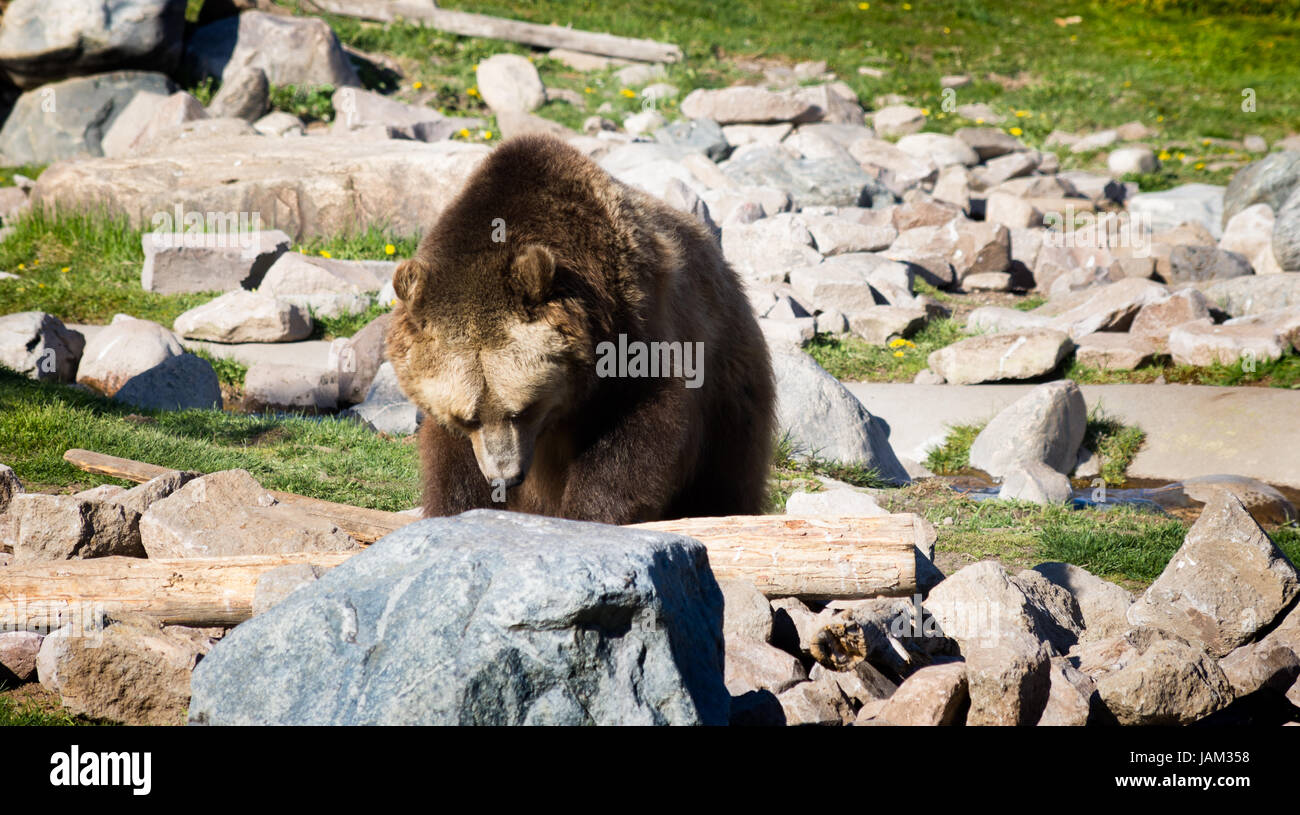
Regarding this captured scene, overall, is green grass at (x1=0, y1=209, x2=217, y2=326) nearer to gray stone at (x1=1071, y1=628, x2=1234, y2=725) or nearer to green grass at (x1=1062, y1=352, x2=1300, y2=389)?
green grass at (x1=1062, y1=352, x2=1300, y2=389)

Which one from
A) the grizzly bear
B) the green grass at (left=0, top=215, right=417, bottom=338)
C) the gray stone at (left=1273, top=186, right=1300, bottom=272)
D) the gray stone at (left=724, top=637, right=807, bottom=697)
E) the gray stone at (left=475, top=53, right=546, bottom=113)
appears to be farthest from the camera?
the gray stone at (left=475, top=53, right=546, bottom=113)

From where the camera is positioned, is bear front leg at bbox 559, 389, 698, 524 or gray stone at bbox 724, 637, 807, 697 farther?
bear front leg at bbox 559, 389, 698, 524

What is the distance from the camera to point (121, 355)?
A: 28.0 ft

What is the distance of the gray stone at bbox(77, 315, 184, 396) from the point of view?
8.45 m

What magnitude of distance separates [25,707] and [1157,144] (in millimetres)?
18999

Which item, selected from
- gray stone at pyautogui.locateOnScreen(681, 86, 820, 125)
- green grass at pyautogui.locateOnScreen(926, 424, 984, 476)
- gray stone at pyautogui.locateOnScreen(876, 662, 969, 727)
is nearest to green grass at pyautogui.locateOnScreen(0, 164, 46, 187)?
gray stone at pyautogui.locateOnScreen(681, 86, 820, 125)

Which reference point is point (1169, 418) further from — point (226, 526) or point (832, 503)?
point (226, 526)

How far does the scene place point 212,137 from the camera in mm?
13227

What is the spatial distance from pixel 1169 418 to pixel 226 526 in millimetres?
7539

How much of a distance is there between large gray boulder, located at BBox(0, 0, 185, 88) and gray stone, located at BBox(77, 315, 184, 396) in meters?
7.60

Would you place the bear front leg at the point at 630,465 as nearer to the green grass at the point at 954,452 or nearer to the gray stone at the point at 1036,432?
the gray stone at the point at 1036,432

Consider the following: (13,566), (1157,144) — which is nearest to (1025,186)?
(1157,144)

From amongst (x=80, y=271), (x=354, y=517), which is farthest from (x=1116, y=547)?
(x=80, y=271)

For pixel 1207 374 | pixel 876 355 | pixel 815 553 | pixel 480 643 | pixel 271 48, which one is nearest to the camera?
pixel 480 643
